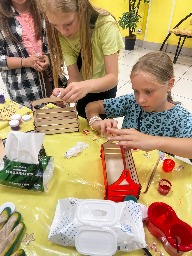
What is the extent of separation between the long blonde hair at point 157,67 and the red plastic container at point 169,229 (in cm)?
60

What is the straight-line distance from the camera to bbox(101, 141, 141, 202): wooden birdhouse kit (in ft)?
3.04

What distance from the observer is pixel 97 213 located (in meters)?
0.78

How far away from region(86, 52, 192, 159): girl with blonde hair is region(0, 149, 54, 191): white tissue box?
0.99ft

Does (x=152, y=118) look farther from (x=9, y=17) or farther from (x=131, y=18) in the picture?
(x=131, y=18)

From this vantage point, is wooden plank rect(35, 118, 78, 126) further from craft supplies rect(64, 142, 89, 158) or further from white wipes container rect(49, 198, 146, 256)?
white wipes container rect(49, 198, 146, 256)

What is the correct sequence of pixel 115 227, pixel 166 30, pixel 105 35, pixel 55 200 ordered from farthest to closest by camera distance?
pixel 166 30 < pixel 105 35 < pixel 55 200 < pixel 115 227

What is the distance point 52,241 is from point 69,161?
408 mm

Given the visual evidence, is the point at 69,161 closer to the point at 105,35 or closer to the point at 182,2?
the point at 105,35

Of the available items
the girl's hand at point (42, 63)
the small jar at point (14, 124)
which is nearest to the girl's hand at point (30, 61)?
the girl's hand at point (42, 63)

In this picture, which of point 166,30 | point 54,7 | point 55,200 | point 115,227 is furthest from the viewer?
point 166,30

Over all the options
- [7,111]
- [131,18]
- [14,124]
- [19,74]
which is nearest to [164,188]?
[14,124]

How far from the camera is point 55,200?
981 millimetres

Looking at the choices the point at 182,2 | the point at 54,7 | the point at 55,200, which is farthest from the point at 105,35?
the point at 182,2

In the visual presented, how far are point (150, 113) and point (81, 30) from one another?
0.57 m
